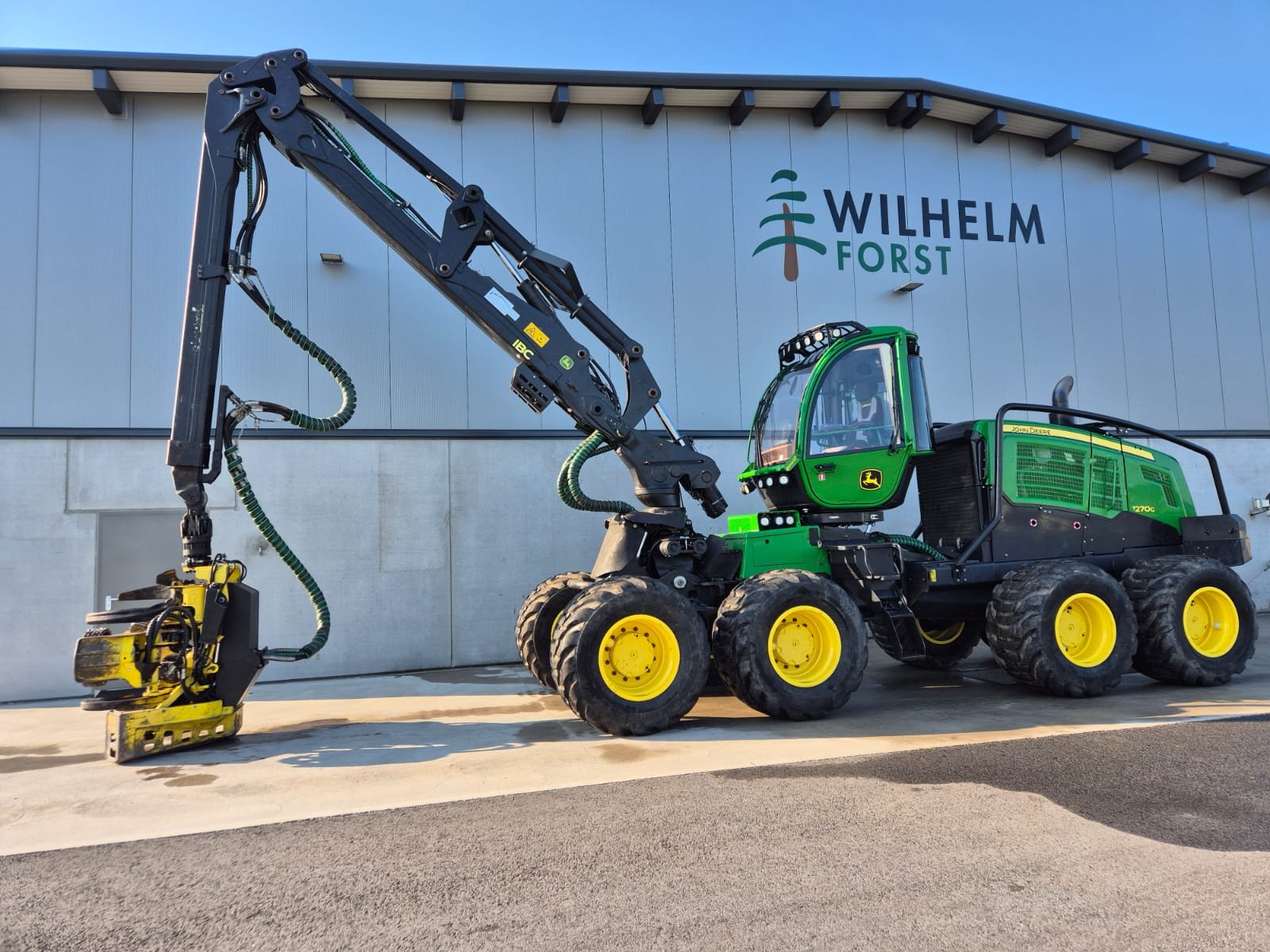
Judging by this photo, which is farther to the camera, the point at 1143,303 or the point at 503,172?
the point at 1143,303

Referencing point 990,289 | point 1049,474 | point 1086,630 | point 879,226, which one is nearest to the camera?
point 1086,630

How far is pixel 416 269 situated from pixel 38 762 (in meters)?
4.76

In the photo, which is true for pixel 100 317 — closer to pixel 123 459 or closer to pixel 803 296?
pixel 123 459

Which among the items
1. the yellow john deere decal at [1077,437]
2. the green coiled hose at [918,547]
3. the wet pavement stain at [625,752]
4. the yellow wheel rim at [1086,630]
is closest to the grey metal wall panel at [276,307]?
the wet pavement stain at [625,752]

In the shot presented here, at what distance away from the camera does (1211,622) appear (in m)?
7.97

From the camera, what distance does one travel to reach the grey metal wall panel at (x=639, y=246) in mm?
11727

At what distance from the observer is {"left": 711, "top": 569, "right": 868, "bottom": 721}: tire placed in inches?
248

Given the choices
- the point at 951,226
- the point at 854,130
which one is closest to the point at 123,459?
the point at 854,130

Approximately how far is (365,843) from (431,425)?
24.5 ft

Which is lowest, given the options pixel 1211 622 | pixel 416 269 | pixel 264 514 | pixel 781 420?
pixel 1211 622

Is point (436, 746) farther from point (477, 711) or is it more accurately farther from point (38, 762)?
point (38, 762)

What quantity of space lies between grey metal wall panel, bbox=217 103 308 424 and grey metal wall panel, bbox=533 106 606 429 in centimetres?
270

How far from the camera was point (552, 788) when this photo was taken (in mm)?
4773

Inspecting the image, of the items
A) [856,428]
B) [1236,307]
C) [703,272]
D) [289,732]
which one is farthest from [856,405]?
[1236,307]
